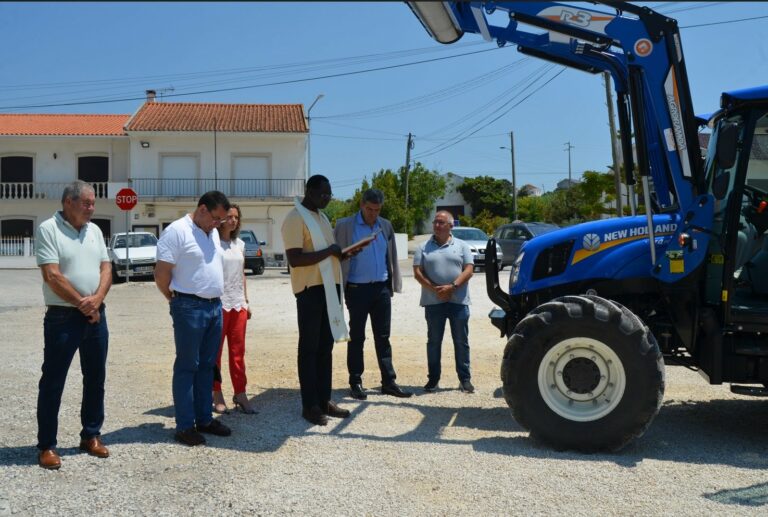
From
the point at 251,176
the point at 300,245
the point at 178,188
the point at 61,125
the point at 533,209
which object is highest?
the point at 61,125

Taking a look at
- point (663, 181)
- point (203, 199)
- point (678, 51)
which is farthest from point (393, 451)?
point (678, 51)

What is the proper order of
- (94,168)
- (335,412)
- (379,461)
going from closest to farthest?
(379,461) → (335,412) → (94,168)

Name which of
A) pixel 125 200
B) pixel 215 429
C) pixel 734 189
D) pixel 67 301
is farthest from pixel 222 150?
pixel 734 189

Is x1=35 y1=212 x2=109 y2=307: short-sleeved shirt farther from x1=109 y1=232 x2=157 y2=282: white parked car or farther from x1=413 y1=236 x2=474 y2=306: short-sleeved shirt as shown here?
x1=109 y1=232 x2=157 y2=282: white parked car

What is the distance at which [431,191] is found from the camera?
64.3 metres

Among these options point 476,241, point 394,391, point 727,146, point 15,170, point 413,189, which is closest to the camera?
point 727,146

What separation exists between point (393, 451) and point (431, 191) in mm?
58820

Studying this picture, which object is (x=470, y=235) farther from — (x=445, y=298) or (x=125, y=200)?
(x=445, y=298)

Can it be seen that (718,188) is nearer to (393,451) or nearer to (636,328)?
(636,328)

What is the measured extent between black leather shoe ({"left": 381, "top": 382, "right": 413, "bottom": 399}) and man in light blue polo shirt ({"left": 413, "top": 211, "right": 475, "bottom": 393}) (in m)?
0.38

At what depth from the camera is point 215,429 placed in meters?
6.41

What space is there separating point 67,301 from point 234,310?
1.97 metres

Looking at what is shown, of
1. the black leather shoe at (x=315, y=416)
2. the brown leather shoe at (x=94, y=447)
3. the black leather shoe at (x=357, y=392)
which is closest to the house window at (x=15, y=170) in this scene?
the black leather shoe at (x=357, y=392)

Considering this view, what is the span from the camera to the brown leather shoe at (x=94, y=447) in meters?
5.73
